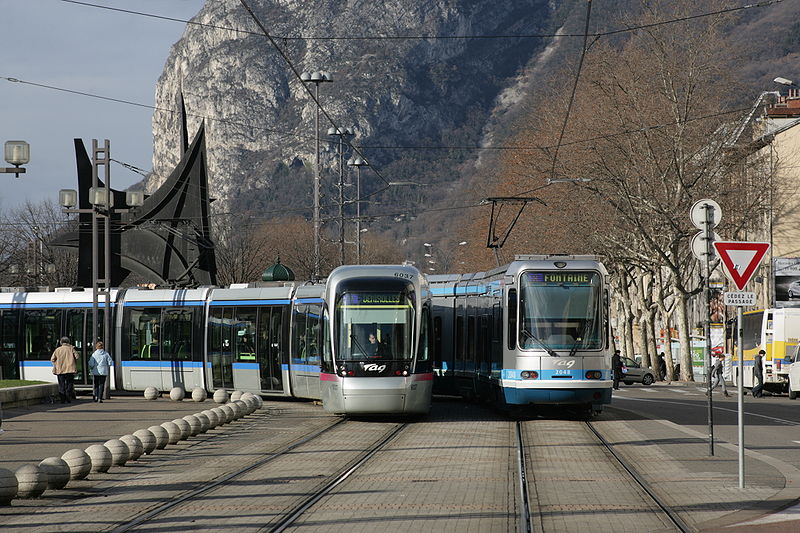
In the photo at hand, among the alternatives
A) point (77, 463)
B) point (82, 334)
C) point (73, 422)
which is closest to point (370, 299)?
point (73, 422)

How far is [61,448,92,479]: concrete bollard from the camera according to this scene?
14.9 meters

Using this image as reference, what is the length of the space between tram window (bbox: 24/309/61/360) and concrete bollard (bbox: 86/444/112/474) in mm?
19617

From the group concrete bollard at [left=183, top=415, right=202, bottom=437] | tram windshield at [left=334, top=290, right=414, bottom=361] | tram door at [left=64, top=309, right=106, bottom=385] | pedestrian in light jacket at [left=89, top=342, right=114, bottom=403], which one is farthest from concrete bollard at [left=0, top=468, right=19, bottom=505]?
tram door at [left=64, top=309, right=106, bottom=385]

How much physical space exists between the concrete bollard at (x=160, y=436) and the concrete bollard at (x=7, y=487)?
5.55 metres

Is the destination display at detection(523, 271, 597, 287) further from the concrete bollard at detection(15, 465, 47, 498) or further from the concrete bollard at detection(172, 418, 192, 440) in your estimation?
the concrete bollard at detection(15, 465, 47, 498)

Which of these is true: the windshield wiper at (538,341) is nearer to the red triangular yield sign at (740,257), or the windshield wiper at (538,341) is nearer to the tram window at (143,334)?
the red triangular yield sign at (740,257)

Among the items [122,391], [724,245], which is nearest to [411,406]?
[724,245]

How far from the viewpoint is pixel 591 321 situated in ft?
77.4

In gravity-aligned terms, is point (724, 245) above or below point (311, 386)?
above

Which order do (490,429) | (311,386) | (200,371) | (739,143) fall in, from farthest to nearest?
(739,143), (200,371), (311,386), (490,429)

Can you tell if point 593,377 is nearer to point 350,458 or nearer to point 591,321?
point 591,321

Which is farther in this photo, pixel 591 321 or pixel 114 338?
pixel 114 338

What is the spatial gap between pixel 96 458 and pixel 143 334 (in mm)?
17994

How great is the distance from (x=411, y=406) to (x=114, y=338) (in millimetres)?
13479
